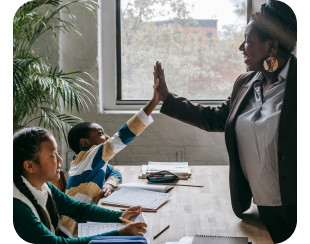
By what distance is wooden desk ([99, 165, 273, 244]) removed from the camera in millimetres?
1288

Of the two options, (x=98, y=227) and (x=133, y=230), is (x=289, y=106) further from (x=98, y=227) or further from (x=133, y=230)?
(x=98, y=227)

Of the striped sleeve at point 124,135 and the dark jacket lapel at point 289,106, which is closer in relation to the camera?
the dark jacket lapel at point 289,106

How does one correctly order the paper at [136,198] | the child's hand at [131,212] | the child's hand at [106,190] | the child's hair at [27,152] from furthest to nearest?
the child's hand at [106,190]
the paper at [136,198]
the child's hand at [131,212]
the child's hair at [27,152]

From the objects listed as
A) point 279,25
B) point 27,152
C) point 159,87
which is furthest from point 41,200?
point 279,25

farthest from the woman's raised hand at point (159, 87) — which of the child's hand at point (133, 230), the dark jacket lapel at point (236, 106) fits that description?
the child's hand at point (133, 230)

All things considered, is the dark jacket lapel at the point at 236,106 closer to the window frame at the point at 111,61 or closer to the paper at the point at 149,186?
the paper at the point at 149,186

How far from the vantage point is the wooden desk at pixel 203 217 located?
1288mm

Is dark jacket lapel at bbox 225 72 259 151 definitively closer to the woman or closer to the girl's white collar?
the woman

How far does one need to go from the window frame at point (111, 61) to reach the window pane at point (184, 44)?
0.15ft

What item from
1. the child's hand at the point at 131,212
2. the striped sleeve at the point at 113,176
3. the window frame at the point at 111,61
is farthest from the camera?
the window frame at the point at 111,61

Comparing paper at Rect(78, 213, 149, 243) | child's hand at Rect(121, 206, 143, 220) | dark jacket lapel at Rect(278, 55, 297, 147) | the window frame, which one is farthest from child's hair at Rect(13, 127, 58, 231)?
the window frame

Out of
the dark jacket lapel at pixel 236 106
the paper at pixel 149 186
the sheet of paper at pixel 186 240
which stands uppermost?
the dark jacket lapel at pixel 236 106

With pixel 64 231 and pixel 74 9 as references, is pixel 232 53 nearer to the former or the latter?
pixel 74 9

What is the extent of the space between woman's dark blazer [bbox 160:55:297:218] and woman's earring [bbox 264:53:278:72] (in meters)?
0.07
